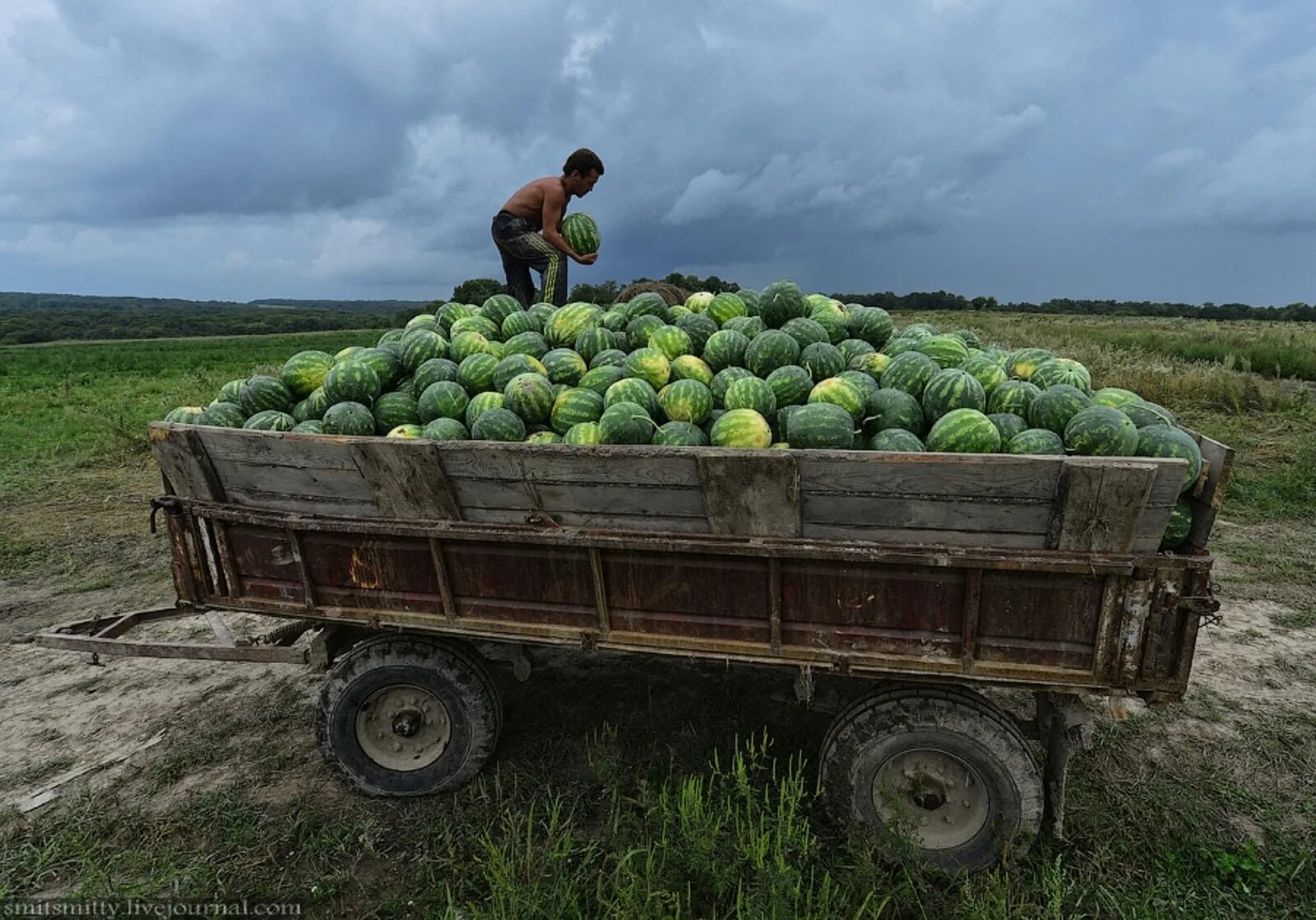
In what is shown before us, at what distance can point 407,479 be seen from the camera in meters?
3.43

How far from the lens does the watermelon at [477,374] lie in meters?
4.35

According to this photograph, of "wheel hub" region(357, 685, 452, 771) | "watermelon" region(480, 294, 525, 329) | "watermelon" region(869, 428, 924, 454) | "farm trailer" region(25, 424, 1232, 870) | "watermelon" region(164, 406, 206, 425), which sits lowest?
"wheel hub" region(357, 685, 452, 771)

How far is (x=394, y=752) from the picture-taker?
3988mm

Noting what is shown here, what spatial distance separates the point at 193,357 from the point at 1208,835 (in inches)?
2030

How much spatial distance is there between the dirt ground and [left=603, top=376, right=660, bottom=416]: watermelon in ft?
6.54

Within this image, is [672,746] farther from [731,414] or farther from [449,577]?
[731,414]

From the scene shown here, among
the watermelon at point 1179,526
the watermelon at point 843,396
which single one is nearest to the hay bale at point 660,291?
the watermelon at point 843,396

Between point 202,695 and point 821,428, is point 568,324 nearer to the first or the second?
point 821,428

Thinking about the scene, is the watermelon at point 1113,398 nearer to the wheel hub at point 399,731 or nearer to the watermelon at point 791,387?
the watermelon at point 791,387

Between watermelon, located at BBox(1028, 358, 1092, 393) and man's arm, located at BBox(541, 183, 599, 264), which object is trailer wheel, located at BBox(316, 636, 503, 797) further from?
man's arm, located at BBox(541, 183, 599, 264)

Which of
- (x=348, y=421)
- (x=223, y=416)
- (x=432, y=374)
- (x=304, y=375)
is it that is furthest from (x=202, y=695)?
(x=432, y=374)

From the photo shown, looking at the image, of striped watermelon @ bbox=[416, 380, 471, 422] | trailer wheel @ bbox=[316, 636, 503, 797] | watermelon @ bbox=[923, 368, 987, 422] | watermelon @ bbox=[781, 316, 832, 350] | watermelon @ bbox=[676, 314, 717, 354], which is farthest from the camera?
watermelon @ bbox=[676, 314, 717, 354]

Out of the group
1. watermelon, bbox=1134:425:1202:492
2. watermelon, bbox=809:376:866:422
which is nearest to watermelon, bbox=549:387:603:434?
watermelon, bbox=809:376:866:422

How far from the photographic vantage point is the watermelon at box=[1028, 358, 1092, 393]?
4039 mm
